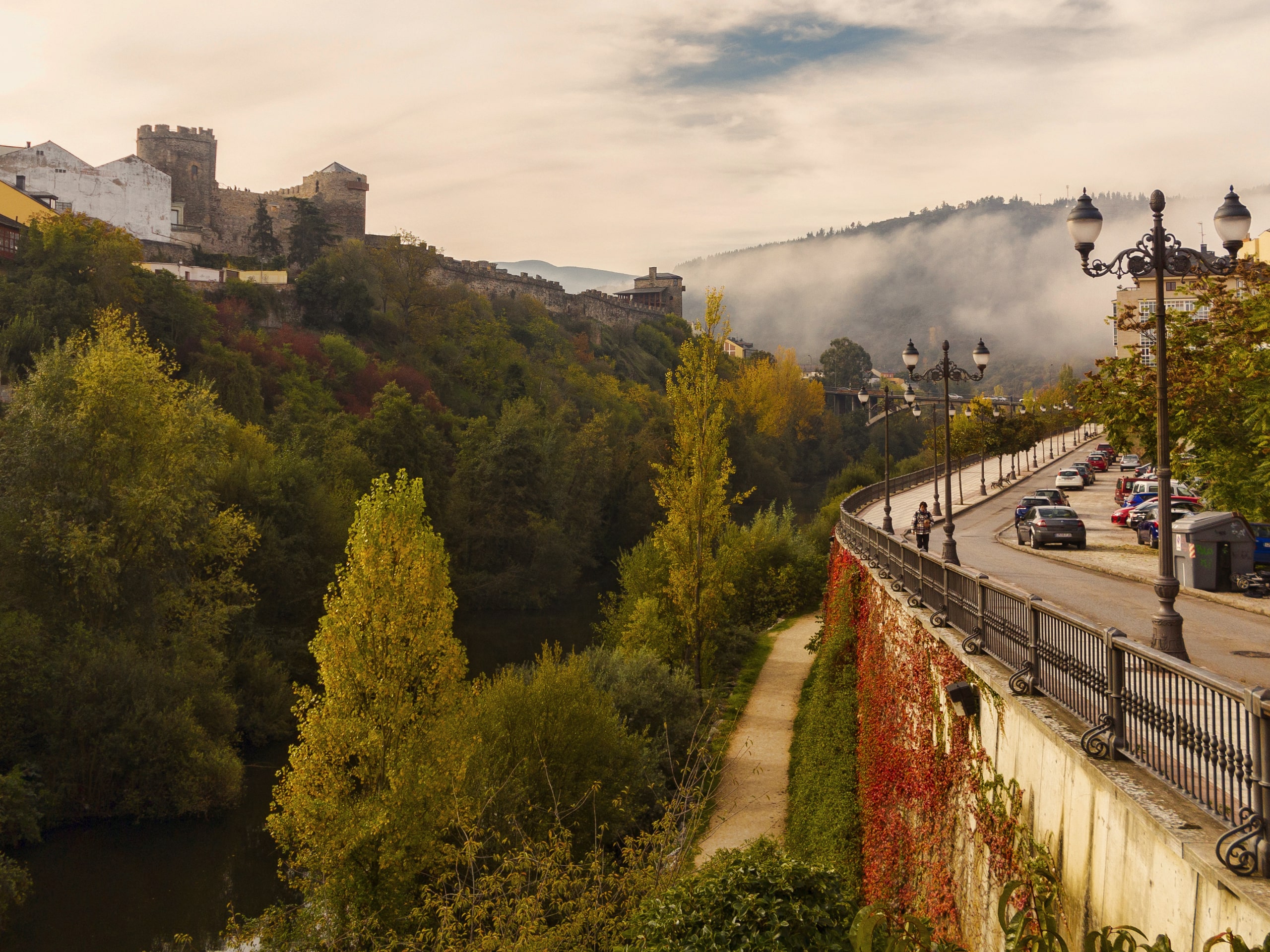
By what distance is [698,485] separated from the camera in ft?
94.4

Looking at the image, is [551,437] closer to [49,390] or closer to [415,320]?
[415,320]

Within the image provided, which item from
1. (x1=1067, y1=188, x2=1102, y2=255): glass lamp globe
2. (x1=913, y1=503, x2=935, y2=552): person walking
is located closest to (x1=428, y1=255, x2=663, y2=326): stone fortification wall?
(x1=913, y1=503, x2=935, y2=552): person walking

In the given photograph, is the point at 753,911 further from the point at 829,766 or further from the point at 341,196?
the point at 341,196

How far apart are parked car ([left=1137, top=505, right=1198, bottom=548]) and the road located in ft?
4.10

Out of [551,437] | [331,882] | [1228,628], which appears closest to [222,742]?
[331,882]

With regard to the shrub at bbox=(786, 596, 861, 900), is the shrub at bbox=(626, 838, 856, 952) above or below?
above

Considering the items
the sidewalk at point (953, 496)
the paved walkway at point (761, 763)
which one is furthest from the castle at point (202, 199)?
the paved walkway at point (761, 763)

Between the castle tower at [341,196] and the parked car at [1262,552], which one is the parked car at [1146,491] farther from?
the castle tower at [341,196]

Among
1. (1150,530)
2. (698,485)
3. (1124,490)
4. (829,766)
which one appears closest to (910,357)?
(698,485)

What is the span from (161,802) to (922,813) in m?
19.7

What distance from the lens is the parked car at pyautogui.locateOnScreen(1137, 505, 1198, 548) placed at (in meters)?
27.8

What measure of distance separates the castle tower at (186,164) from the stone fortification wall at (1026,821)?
73.9 m

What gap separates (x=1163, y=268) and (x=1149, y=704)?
562cm

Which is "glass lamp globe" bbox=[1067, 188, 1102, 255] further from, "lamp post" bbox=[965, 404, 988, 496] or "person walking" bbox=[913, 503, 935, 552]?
"lamp post" bbox=[965, 404, 988, 496]
